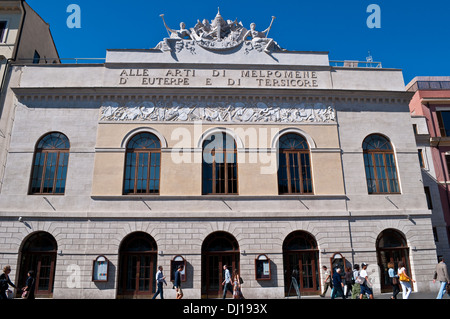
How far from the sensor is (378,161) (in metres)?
19.4

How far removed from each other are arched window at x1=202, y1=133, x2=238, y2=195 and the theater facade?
0.08 metres

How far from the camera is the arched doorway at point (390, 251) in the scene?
58.8 feet

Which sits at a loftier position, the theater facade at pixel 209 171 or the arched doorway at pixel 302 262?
the theater facade at pixel 209 171

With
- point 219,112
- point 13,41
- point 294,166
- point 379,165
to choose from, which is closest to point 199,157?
point 219,112

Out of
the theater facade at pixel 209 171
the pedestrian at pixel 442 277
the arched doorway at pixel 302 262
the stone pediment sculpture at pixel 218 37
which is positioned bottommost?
the pedestrian at pixel 442 277

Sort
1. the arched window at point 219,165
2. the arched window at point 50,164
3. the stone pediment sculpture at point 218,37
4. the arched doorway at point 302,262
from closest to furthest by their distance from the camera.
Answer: the arched doorway at point 302,262, the arched window at point 50,164, the arched window at point 219,165, the stone pediment sculpture at point 218,37

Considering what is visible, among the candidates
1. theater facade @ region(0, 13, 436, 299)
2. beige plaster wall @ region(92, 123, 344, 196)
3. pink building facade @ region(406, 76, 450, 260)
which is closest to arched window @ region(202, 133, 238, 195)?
theater facade @ region(0, 13, 436, 299)

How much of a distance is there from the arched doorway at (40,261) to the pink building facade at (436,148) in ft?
84.1

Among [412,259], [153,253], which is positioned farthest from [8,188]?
[412,259]

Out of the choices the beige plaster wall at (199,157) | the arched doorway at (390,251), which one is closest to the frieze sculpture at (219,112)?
the beige plaster wall at (199,157)

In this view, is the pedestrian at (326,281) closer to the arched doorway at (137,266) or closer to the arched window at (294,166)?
the arched window at (294,166)

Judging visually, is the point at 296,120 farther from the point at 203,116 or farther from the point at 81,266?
the point at 81,266

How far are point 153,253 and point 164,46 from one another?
12.6 meters

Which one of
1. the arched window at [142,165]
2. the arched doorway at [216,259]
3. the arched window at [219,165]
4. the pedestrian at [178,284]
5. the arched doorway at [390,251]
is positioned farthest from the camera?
the arched window at [219,165]
